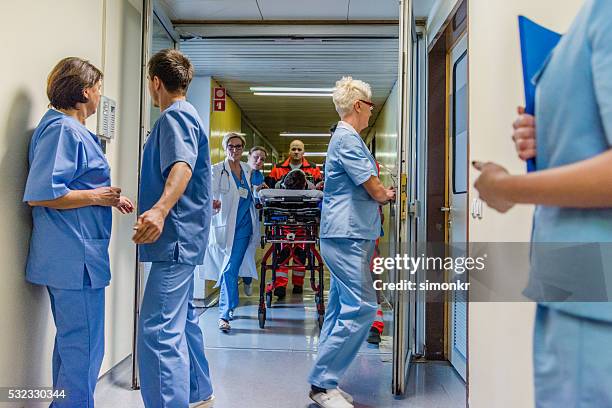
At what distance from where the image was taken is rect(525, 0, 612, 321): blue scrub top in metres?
0.52

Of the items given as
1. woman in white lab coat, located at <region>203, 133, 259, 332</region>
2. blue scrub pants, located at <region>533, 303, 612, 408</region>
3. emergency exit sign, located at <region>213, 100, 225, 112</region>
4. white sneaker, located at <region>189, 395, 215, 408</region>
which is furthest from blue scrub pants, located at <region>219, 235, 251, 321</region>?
blue scrub pants, located at <region>533, 303, 612, 408</region>

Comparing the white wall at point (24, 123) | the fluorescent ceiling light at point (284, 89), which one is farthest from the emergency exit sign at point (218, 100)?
the white wall at point (24, 123)

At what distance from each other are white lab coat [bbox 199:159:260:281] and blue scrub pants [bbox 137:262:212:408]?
2.07m

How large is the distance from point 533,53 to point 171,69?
1.44m

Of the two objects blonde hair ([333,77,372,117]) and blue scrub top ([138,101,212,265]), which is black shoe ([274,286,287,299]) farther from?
blue scrub top ([138,101,212,265])

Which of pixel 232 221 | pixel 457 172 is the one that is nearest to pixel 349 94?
pixel 457 172

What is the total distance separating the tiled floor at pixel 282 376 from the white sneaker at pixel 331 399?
96 millimetres

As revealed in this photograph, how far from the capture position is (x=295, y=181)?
164 inches

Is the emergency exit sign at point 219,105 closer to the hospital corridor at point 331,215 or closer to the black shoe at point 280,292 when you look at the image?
the hospital corridor at point 331,215

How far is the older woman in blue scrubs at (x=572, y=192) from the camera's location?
0.52 metres

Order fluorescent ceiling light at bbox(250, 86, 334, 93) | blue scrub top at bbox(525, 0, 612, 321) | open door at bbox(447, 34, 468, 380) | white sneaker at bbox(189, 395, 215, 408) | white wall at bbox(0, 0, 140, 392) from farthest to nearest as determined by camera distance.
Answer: fluorescent ceiling light at bbox(250, 86, 334, 93)
open door at bbox(447, 34, 468, 380)
white sneaker at bbox(189, 395, 215, 408)
white wall at bbox(0, 0, 140, 392)
blue scrub top at bbox(525, 0, 612, 321)

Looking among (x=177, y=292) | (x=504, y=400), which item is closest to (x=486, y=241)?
(x=504, y=400)

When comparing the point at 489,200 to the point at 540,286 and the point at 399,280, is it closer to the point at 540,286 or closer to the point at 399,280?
the point at 540,286

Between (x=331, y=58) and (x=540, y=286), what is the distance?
3.92 metres
